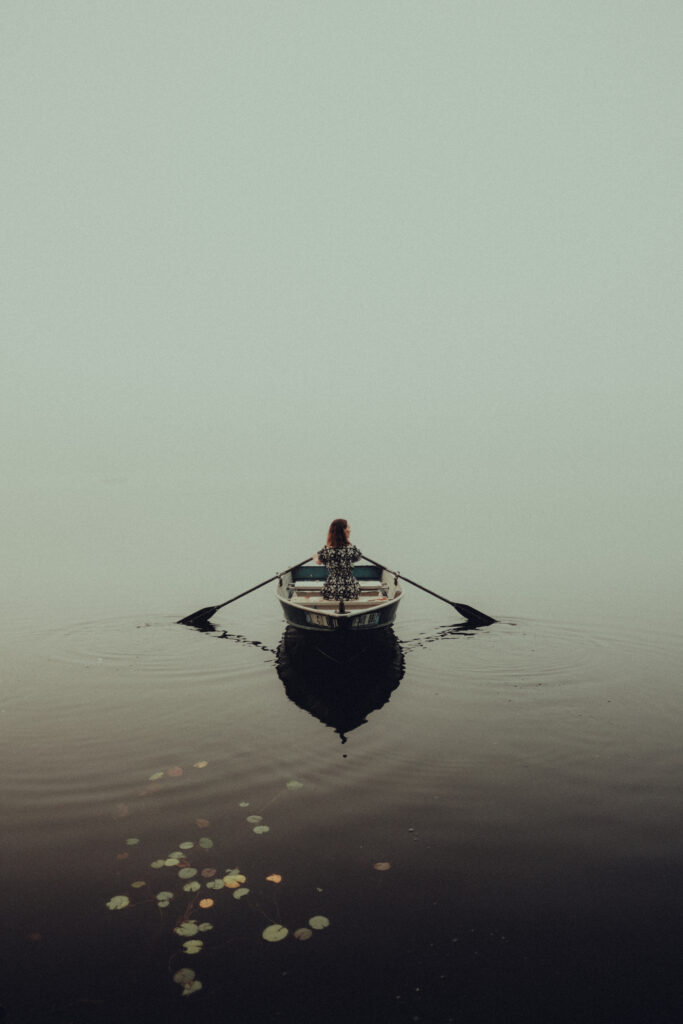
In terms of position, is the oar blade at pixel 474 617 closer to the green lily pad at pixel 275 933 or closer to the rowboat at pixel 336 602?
the rowboat at pixel 336 602

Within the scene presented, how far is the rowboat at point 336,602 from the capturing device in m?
12.6

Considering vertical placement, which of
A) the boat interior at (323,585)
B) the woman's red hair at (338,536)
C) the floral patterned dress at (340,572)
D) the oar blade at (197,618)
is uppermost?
the woman's red hair at (338,536)

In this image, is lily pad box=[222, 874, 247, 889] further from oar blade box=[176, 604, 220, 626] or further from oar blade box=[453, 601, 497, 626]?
oar blade box=[453, 601, 497, 626]

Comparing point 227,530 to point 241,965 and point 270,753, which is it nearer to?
point 270,753

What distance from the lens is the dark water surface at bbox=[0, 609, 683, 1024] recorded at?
4848 millimetres

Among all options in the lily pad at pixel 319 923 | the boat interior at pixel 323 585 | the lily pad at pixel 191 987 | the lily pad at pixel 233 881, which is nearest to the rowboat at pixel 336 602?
the boat interior at pixel 323 585

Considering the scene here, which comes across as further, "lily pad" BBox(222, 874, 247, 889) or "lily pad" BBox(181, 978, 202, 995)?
"lily pad" BBox(222, 874, 247, 889)

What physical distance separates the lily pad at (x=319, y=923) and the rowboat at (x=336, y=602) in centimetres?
693

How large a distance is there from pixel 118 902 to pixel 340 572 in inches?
366

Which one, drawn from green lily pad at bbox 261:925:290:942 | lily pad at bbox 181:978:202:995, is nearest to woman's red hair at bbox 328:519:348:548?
green lily pad at bbox 261:925:290:942

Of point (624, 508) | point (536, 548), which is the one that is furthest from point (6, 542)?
point (624, 508)

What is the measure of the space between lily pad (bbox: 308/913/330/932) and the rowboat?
22.7 feet

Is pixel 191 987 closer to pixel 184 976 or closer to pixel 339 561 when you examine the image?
pixel 184 976

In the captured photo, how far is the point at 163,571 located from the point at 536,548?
2248cm
